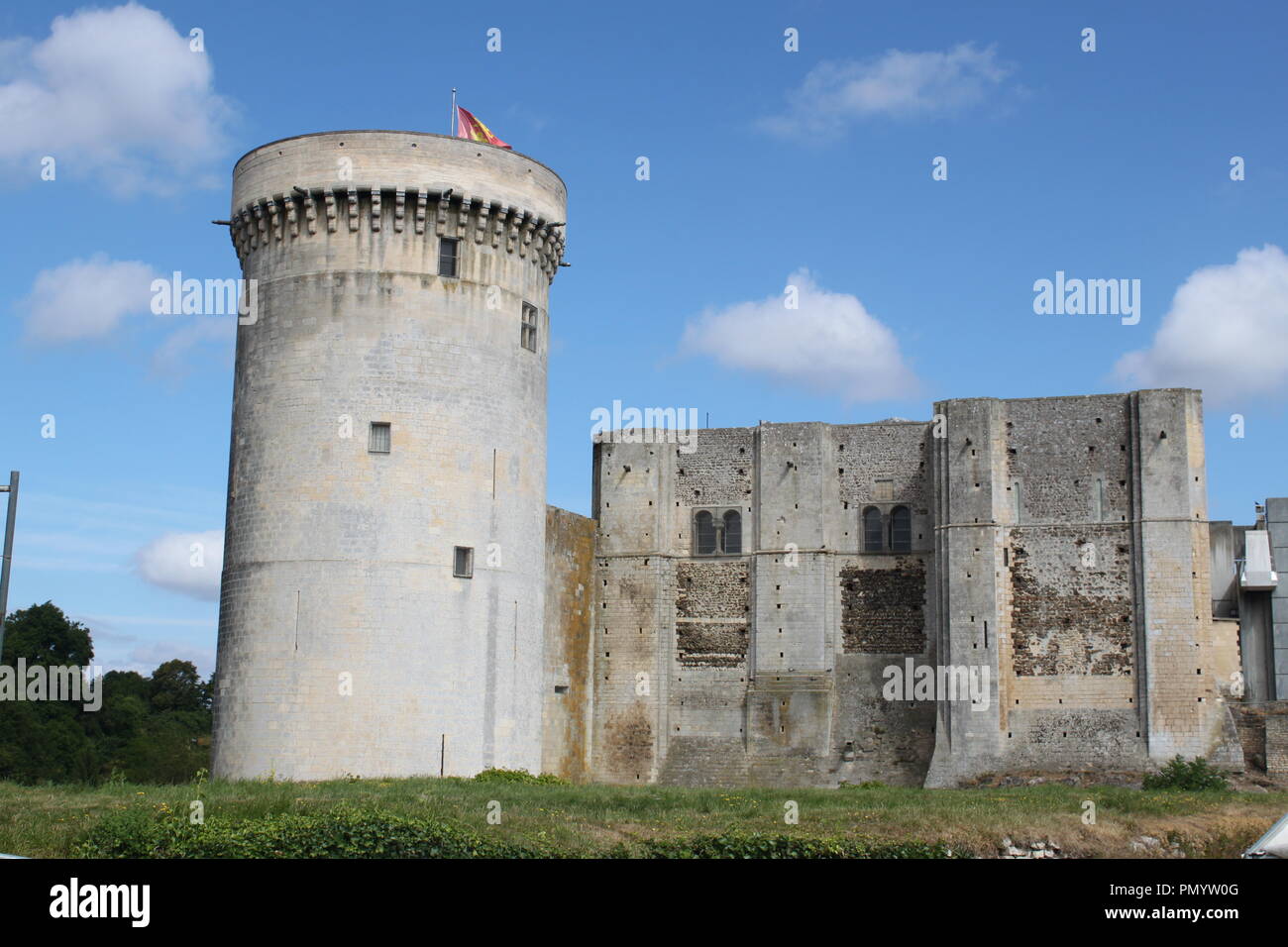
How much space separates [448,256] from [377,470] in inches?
207

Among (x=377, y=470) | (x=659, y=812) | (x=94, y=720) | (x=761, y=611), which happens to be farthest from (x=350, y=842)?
(x=94, y=720)

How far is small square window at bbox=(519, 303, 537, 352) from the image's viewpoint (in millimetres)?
35375

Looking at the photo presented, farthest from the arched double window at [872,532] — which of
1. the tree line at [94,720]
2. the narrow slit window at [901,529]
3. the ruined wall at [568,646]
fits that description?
the tree line at [94,720]

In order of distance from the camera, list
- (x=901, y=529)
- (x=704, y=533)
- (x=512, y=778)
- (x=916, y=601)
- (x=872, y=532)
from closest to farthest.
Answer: (x=512, y=778), (x=916, y=601), (x=901, y=529), (x=872, y=532), (x=704, y=533)

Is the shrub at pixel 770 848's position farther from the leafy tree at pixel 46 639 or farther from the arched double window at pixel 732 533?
the leafy tree at pixel 46 639

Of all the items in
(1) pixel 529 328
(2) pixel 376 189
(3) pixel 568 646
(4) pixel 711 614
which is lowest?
(3) pixel 568 646

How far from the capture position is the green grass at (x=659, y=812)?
2044 centimetres

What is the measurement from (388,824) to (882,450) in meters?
24.8

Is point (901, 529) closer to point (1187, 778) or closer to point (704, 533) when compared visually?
point (704, 533)

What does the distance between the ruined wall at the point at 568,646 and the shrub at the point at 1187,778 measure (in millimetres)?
14003

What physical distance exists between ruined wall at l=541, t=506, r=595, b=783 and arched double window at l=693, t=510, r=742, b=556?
295 centimetres

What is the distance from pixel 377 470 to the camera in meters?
32.3

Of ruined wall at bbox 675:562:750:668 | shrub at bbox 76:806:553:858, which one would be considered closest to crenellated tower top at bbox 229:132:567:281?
ruined wall at bbox 675:562:750:668
